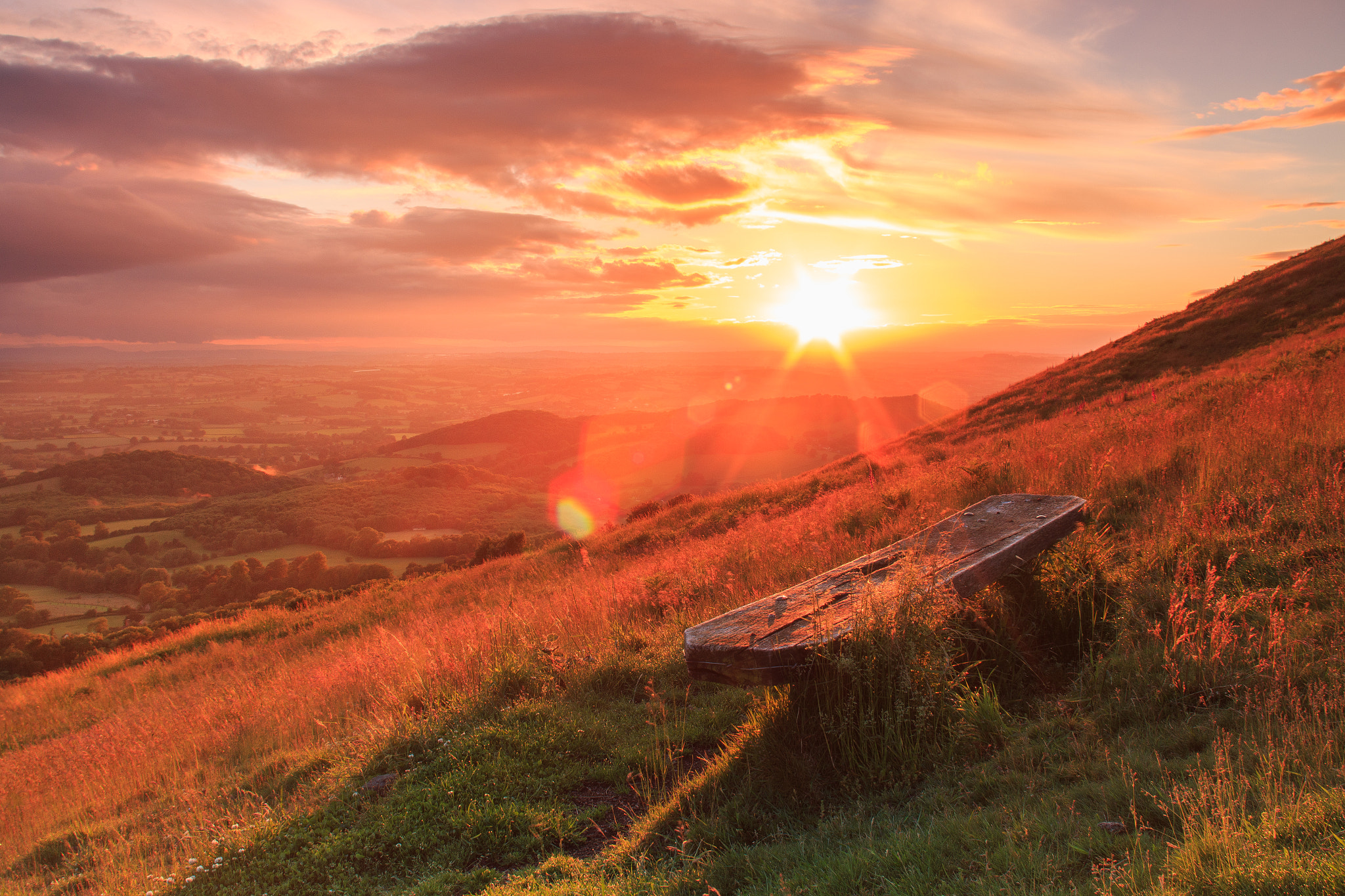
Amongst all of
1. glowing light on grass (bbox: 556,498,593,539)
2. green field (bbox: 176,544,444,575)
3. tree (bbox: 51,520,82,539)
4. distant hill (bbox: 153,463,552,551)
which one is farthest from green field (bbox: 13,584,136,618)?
glowing light on grass (bbox: 556,498,593,539)

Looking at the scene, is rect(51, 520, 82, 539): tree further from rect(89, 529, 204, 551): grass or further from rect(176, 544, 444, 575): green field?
rect(176, 544, 444, 575): green field

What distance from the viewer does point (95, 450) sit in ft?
470

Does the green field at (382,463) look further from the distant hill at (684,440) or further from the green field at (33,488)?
the green field at (33,488)

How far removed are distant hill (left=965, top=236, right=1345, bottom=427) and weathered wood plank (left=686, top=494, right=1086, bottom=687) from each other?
627 inches

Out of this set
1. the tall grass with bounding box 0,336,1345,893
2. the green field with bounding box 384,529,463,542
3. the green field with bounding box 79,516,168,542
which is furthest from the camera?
the green field with bounding box 79,516,168,542

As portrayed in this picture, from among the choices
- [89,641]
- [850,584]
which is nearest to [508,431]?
[89,641]

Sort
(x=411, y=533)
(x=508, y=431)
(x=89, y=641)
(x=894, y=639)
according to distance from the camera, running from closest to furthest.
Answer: (x=894, y=639), (x=89, y=641), (x=411, y=533), (x=508, y=431)

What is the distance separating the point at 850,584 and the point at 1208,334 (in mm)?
23829

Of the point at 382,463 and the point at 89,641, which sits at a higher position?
the point at 382,463

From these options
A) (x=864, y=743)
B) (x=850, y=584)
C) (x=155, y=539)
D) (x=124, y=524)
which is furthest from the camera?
(x=124, y=524)

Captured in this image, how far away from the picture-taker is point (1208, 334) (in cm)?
2045

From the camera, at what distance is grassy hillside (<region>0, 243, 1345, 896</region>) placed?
266 cm

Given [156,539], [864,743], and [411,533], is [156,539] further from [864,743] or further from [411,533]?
[864,743]

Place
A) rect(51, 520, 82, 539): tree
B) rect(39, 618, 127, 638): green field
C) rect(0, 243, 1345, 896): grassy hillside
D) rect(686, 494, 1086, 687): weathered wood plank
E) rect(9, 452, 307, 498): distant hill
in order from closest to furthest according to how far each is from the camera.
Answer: rect(0, 243, 1345, 896): grassy hillside → rect(686, 494, 1086, 687): weathered wood plank → rect(39, 618, 127, 638): green field → rect(51, 520, 82, 539): tree → rect(9, 452, 307, 498): distant hill
